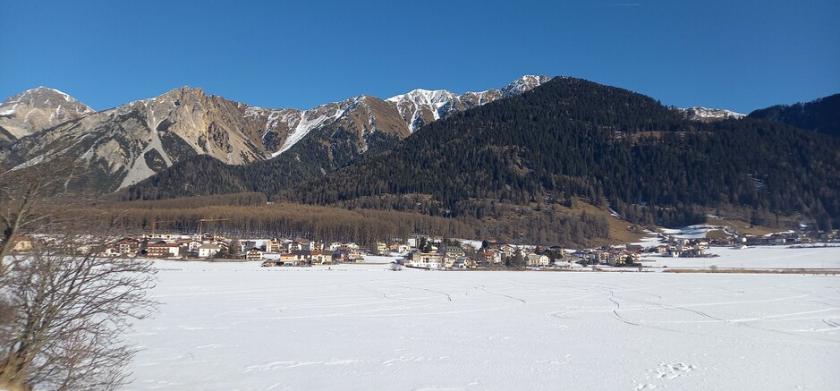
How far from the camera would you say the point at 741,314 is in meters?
21.3

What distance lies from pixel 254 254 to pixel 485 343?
202 ft

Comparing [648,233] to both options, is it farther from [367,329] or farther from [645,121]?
[367,329]

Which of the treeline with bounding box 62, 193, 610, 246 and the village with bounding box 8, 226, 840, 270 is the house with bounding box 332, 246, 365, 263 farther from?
the treeline with bounding box 62, 193, 610, 246

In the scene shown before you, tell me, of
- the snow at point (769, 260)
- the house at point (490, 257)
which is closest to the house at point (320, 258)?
the house at point (490, 257)

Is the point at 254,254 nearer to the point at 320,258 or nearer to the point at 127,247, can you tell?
the point at 320,258

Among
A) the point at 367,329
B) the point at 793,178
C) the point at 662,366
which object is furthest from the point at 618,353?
the point at 793,178

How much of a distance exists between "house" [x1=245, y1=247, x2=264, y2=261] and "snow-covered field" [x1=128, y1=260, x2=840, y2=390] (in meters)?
43.5

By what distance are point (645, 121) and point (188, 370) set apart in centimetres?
17932

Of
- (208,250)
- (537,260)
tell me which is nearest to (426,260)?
(537,260)

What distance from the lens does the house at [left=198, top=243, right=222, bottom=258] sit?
225ft

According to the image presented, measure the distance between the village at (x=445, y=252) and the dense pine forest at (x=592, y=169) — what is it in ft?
75.2

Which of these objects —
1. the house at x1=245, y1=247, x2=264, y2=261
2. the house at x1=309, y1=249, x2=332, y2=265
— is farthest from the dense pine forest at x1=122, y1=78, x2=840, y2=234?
the house at x1=309, y1=249, x2=332, y2=265

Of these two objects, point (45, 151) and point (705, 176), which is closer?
point (45, 151)

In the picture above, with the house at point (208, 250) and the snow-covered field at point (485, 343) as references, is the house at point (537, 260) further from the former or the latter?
the snow-covered field at point (485, 343)
